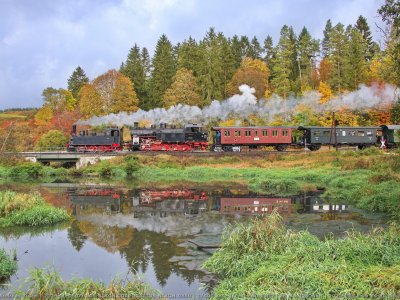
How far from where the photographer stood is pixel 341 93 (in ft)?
205

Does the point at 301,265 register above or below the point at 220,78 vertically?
below

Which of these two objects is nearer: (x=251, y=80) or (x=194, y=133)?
(x=194, y=133)

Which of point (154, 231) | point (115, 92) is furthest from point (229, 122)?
point (154, 231)

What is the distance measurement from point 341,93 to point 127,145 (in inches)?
1223

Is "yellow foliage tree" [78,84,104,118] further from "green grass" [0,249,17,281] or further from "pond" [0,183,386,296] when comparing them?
"green grass" [0,249,17,281]

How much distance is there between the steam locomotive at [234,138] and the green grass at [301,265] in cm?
4127

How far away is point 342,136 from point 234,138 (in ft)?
45.1

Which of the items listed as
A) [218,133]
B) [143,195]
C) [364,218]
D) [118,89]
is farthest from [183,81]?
[364,218]

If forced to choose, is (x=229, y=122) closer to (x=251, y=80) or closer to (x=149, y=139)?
(x=251, y=80)

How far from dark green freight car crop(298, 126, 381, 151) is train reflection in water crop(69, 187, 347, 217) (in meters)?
25.5

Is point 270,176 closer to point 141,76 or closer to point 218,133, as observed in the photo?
point 218,133

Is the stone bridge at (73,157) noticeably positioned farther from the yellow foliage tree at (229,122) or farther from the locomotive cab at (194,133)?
the yellow foliage tree at (229,122)

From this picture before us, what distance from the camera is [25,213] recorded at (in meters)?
21.5

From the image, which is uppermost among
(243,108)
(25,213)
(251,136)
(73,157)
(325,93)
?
(325,93)
